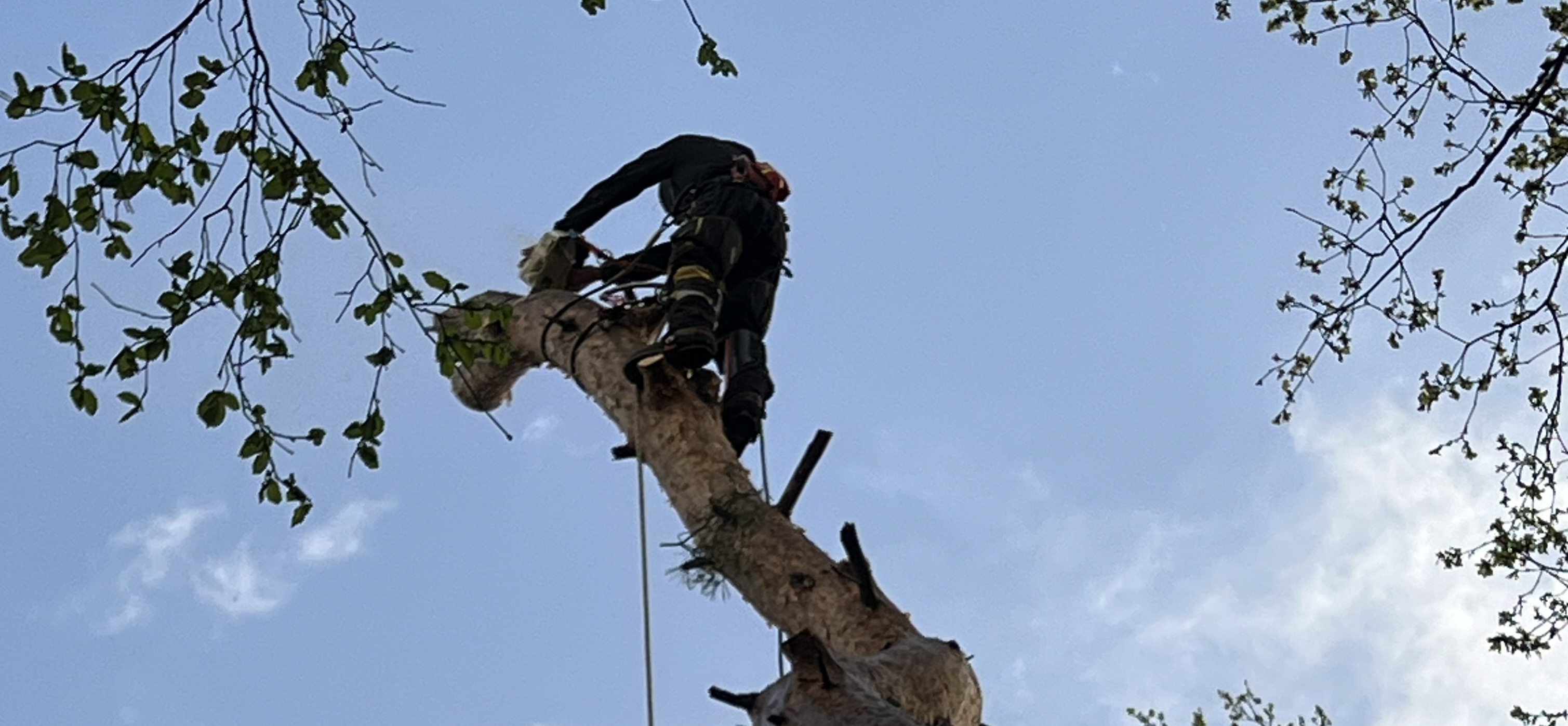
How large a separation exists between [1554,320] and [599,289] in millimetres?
3313

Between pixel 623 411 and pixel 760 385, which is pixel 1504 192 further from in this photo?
pixel 623 411

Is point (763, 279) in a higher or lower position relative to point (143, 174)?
higher

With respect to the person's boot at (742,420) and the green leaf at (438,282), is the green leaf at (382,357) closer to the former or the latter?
the green leaf at (438,282)

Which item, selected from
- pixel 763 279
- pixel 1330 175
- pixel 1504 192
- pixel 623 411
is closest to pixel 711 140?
pixel 763 279

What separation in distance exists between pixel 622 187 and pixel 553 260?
0.42 meters

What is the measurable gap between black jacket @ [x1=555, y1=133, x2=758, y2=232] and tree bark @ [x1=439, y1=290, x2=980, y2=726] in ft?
1.45

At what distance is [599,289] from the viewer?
230 inches

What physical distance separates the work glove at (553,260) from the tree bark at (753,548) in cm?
16

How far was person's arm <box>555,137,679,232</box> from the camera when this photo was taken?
20.7 feet

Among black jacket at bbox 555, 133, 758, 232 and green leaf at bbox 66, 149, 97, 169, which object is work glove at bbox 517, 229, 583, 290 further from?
green leaf at bbox 66, 149, 97, 169

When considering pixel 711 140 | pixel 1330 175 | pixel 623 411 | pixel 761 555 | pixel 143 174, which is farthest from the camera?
pixel 711 140

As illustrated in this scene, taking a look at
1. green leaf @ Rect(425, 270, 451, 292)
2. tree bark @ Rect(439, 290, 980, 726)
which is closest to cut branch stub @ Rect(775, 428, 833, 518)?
tree bark @ Rect(439, 290, 980, 726)

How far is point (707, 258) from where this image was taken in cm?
537

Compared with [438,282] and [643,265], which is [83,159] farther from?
[643,265]
